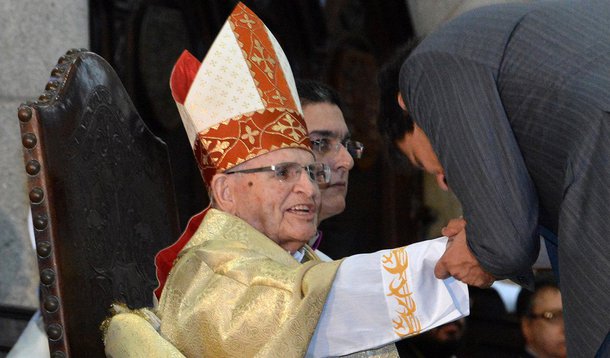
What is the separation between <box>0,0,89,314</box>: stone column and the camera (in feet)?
14.8

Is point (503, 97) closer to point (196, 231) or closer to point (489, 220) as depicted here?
point (489, 220)

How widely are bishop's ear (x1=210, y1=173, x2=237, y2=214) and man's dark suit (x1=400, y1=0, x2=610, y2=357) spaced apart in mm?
985

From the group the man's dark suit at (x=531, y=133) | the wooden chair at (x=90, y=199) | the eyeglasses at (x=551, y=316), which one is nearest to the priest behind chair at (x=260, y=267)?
the wooden chair at (x=90, y=199)

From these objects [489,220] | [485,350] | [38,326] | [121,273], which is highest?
[489,220]

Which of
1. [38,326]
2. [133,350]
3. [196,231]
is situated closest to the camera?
[133,350]

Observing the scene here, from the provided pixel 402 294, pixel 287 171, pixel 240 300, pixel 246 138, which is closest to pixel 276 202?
pixel 287 171

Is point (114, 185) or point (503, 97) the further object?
point (114, 185)

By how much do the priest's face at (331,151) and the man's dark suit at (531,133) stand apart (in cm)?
156

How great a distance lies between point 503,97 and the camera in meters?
2.49

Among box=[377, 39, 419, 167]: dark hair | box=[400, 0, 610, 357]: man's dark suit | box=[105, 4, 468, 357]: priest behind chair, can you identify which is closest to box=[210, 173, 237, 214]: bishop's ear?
box=[105, 4, 468, 357]: priest behind chair

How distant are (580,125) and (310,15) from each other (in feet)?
11.9

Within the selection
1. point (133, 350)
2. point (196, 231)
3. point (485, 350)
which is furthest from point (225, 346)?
point (485, 350)

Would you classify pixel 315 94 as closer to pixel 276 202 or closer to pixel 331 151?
pixel 331 151

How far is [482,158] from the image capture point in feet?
8.04
